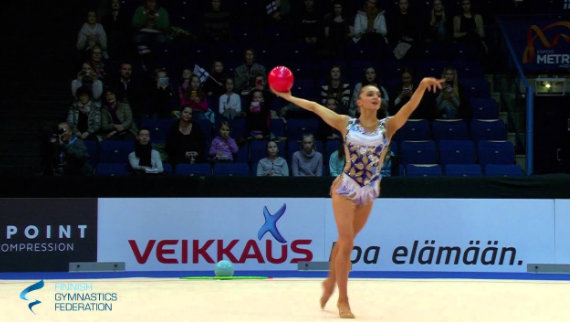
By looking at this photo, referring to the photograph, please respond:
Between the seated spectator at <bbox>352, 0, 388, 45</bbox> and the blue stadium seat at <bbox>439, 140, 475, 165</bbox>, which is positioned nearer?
the blue stadium seat at <bbox>439, 140, 475, 165</bbox>

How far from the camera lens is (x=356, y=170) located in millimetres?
7133

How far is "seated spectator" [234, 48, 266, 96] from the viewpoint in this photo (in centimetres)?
1386

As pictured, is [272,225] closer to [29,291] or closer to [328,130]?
[328,130]

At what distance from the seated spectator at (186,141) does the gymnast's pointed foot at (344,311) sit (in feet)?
18.9

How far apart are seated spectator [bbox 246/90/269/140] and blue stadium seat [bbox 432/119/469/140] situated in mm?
2528

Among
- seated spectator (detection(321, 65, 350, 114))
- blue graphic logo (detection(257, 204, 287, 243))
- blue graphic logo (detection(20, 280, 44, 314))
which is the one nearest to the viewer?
blue graphic logo (detection(20, 280, 44, 314))

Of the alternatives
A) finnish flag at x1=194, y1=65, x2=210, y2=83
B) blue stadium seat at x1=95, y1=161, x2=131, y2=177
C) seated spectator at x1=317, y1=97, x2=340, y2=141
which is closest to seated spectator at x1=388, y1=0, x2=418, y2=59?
seated spectator at x1=317, y1=97, x2=340, y2=141

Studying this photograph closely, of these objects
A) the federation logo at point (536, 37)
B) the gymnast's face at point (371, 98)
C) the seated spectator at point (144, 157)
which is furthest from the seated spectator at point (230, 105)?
the gymnast's face at point (371, 98)

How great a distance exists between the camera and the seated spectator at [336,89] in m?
13.3

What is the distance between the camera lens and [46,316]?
698cm

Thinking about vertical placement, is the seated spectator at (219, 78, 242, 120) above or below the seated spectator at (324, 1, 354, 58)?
below

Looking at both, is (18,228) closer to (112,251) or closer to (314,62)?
(112,251)

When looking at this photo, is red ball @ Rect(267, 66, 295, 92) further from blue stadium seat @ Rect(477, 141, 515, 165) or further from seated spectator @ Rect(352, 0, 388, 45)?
seated spectator @ Rect(352, 0, 388, 45)

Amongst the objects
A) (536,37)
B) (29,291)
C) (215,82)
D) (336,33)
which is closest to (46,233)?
(29,291)
